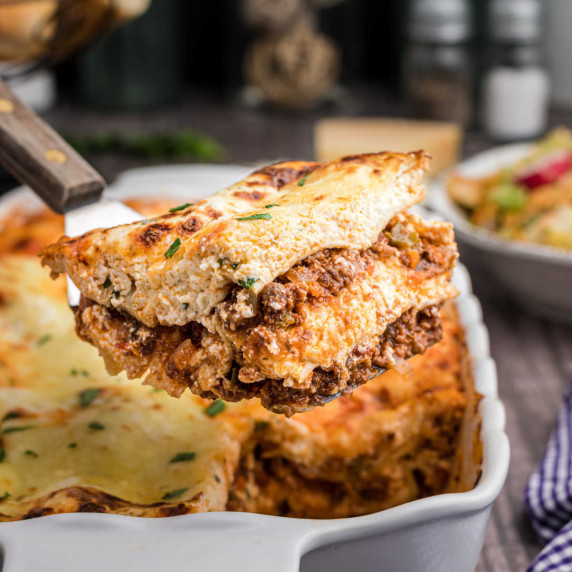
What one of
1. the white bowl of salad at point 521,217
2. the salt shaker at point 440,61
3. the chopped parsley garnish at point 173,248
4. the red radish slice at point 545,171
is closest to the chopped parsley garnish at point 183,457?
the chopped parsley garnish at point 173,248

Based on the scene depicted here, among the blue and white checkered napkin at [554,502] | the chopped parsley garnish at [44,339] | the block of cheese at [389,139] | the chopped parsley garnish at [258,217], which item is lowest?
the block of cheese at [389,139]

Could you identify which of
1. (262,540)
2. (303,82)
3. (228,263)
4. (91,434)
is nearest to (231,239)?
(228,263)

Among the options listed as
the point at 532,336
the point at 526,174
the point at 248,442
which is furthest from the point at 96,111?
the point at 248,442

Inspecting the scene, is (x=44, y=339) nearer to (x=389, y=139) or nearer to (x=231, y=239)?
(x=231, y=239)

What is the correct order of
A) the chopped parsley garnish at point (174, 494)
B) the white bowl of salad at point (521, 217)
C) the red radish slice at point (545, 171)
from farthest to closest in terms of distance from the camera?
the red radish slice at point (545, 171) < the white bowl of salad at point (521, 217) < the chopped parsley garnish at point (174, 494)

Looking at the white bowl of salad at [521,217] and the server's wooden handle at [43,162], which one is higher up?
the server's wooden handle at [43,162]

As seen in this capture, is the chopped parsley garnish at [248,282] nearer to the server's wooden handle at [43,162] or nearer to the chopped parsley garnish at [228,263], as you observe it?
the chopped parsley garnish at [228,263]
